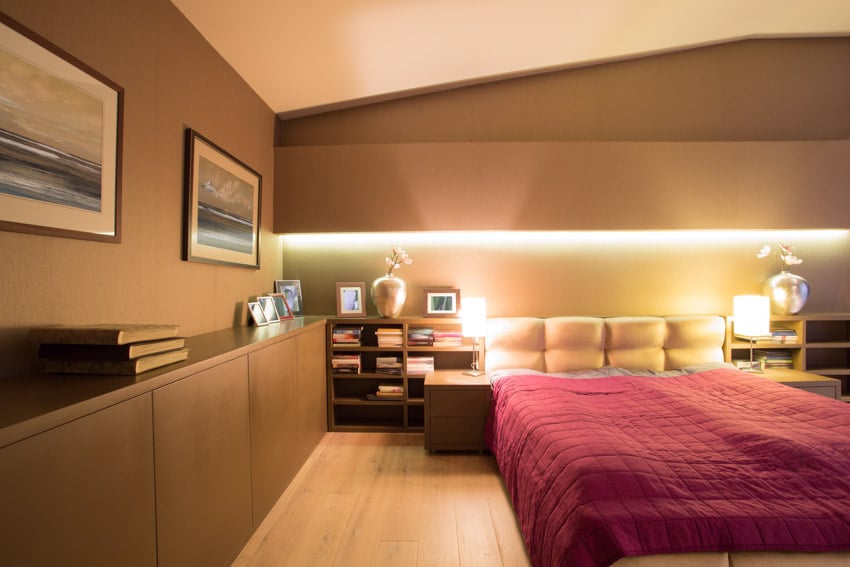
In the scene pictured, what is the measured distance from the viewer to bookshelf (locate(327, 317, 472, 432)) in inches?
127

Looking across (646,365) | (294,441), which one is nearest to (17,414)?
(294,441)

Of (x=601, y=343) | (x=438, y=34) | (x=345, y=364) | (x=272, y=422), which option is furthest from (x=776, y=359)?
(x=272, y=422)

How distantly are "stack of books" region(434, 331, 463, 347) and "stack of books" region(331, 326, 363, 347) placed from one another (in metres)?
0.68

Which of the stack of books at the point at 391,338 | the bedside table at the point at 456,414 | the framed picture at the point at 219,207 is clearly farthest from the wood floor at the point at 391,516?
the framed picture at the point at 219,207

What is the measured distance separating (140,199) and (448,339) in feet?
7.57

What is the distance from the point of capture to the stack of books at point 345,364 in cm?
323

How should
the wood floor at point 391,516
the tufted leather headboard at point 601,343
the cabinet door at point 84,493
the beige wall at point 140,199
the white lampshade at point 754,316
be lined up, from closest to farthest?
1. the cabinet door at point 84,493
2. the beige wall at point 140,199
3. the wood floor at point 391,516
4. the white lampshade at point 754,316
5. the tufted leather headboard at point 601,343

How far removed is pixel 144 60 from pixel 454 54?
2042 mm

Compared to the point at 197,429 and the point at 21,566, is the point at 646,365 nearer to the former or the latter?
the point at 197,429

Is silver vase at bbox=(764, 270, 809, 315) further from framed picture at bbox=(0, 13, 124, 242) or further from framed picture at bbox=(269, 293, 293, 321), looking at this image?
framed picture at bbox=(0, 13, 124, 242)

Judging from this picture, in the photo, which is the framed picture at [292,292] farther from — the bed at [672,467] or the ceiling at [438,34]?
the bed at [672,467]

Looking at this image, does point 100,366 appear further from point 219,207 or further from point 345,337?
point 345,337

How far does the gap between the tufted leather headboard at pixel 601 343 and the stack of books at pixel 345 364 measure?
113cm

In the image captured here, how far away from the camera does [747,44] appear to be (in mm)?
3412
